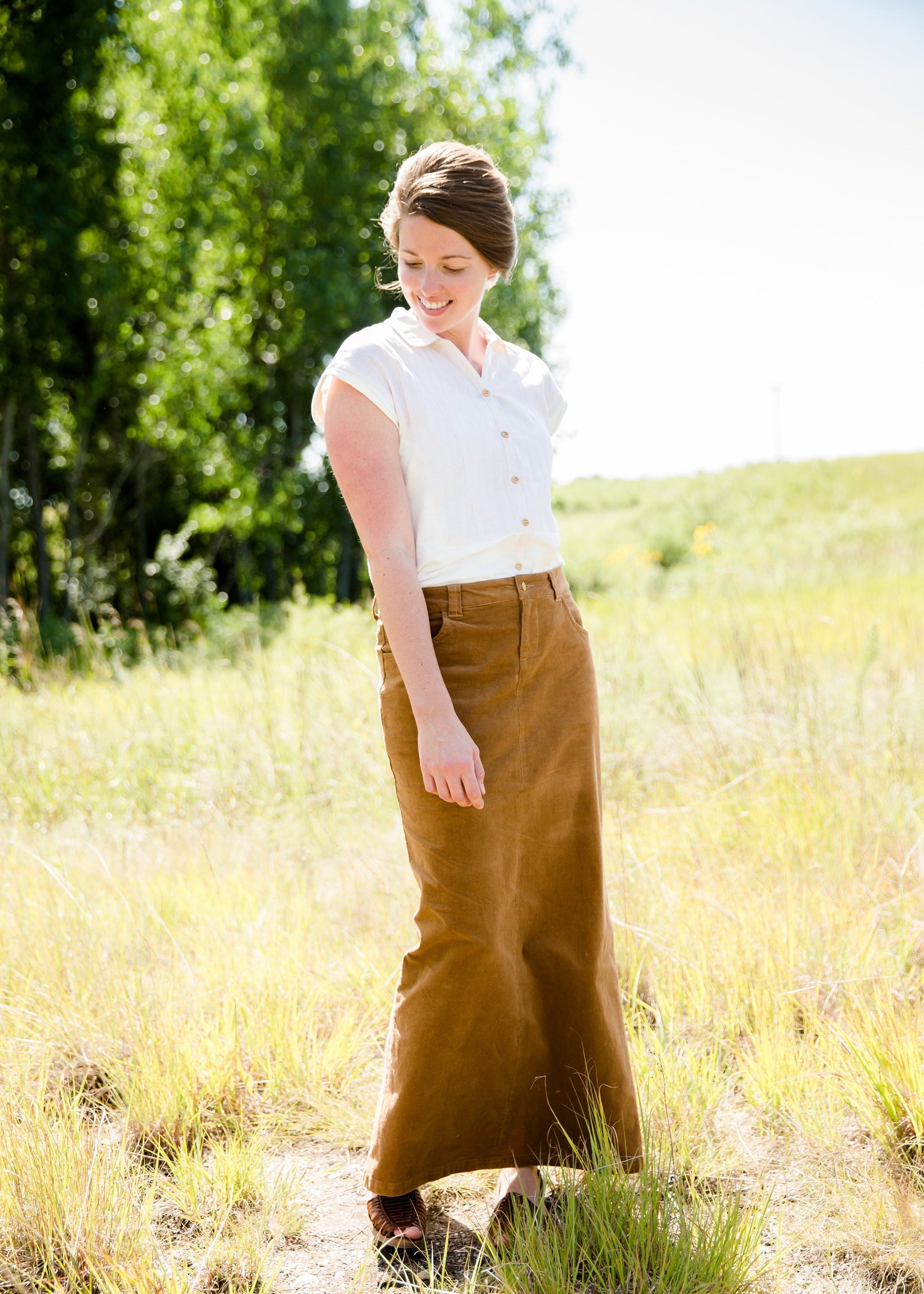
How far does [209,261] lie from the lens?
1084 centimetres

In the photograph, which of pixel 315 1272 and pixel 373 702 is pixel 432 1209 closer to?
pixel 315 1272

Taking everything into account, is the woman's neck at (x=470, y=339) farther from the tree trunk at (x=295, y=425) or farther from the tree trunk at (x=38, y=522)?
the tree trunk at (x=295, y=425)

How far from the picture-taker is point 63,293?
9602mm

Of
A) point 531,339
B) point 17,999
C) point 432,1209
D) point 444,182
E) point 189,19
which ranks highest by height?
point 189,19

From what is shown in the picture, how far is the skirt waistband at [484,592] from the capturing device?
5.89ft

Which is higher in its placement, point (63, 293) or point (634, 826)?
point (63, 293)

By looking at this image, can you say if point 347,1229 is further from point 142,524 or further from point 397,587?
point 142,524

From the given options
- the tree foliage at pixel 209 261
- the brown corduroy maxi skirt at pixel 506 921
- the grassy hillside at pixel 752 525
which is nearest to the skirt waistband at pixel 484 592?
the brown corduroy maxi skirt at pixel 506 921

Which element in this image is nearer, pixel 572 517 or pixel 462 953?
pixel 462 953

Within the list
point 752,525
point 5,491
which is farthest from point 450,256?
point 752,525

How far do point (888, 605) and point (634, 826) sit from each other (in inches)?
223

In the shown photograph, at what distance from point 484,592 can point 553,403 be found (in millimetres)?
558

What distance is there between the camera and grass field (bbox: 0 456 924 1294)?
A: 1813 mm

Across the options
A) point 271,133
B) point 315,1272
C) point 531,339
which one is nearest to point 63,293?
point 271,133
